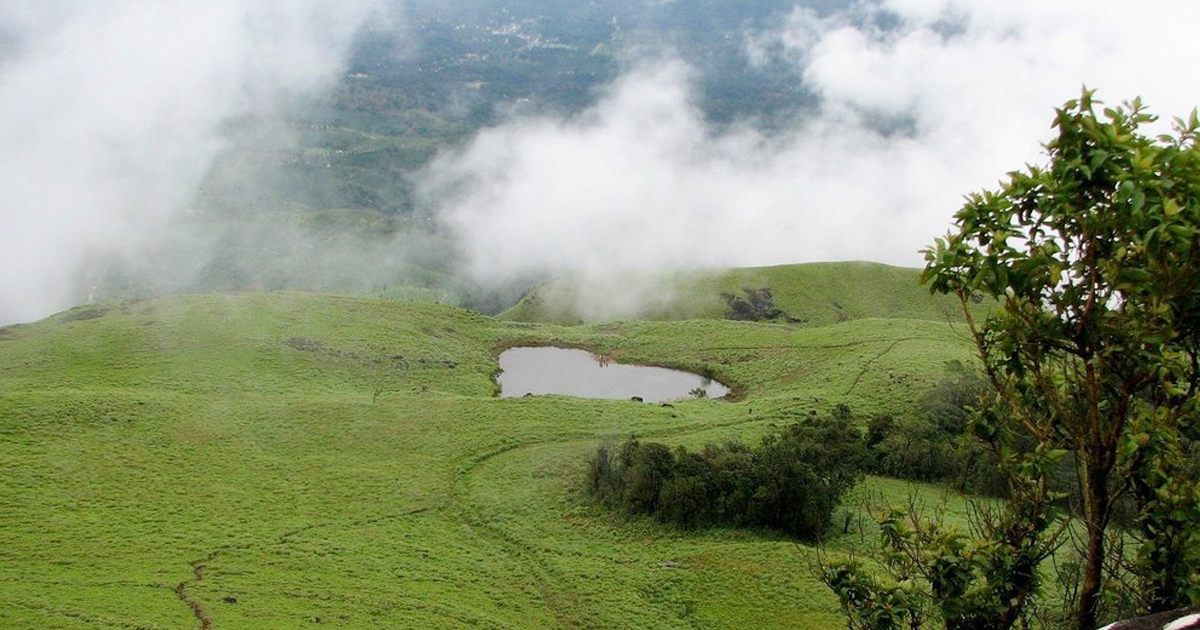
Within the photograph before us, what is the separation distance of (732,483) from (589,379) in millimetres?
36818

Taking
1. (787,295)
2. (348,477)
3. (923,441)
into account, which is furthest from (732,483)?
(787,295)

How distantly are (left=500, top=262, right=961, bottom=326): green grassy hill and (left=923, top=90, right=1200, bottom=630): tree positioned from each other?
131909 mm

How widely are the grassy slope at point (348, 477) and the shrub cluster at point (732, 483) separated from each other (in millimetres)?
1552

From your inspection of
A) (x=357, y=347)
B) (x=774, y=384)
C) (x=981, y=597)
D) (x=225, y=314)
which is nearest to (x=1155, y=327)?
(x=981, y=597)

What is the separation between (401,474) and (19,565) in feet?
69.7

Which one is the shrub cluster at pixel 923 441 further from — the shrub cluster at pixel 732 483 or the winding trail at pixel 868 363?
the winding trail at pixel 868 363

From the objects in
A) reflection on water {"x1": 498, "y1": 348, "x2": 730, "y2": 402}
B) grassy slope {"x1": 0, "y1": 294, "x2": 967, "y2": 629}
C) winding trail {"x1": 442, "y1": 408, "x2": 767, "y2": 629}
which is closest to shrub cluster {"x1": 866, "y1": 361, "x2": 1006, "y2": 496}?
grassy slope {"x1": 0, "y1": 294, "x2": 967, "y2": 629}

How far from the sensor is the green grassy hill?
143500 millimetres

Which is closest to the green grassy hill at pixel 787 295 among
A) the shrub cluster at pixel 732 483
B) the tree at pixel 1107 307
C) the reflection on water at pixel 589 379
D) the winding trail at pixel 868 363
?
the winding trail at pixel 868 363

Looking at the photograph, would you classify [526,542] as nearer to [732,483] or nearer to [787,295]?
[732,483]

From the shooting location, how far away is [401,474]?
53219 millimetres

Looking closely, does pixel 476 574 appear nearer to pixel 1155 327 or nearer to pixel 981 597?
pixel 981 597

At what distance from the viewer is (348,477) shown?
52.1 meters

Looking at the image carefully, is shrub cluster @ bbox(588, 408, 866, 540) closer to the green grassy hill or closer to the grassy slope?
the grassy slope
